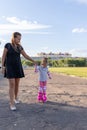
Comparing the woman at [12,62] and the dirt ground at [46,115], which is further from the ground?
the woman at [12,62]

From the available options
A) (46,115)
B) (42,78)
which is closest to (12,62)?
(42,78)

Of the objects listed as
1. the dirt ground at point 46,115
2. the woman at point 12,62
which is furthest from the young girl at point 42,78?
the woman at point 12,62

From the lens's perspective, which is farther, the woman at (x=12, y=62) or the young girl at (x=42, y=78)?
the young girl at (x=42, y=78)

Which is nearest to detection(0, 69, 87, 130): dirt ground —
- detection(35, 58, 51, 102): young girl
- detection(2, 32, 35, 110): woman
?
detection(35, 58, 51, 102): young girl

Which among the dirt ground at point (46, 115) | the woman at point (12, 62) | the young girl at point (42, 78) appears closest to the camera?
the dirt ground at point (46, 115)

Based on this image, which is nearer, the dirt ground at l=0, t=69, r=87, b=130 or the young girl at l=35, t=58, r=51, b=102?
the dirt ground at l=0, t=69, r=87, b=130

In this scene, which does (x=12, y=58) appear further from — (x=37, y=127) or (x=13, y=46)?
(x=37, y=127)

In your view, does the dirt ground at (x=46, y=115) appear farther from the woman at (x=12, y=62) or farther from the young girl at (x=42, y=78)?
the woman at (x=12, y=62)

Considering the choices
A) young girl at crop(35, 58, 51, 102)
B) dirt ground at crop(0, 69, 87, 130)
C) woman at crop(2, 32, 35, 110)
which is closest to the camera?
dirt ground at crop(0, 69, 87, 130)

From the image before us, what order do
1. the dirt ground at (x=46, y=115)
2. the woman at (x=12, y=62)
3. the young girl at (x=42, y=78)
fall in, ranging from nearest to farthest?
the dirt ground at (x=46, y=115) → the woman at (x=12, y=62) → the young girl at (x=42, y=78)

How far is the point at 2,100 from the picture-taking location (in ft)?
40.4

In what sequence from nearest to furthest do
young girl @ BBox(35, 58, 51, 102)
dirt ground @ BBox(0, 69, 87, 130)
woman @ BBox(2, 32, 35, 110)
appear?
1. dirt ground @ BBox(0, 69, 87, 130)
2. woman @ BBox(2, 32, 35, 110)
3. young girl @ BBox(35, 58, 51, 102)

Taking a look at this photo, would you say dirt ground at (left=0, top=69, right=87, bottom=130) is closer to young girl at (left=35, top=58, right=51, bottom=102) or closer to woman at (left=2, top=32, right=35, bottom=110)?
young girl at (left=35, top=58, right=51, bottom=102)

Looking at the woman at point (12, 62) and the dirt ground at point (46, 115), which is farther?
the woman at point (12, 62)
